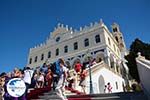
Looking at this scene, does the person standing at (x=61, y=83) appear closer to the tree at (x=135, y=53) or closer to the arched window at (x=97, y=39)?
the arched window at (x=97, y=39)

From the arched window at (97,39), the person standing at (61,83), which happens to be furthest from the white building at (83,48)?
the person standing at (61,83)

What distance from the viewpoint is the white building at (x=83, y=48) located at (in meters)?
28.6

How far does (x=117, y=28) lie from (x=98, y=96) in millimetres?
46732

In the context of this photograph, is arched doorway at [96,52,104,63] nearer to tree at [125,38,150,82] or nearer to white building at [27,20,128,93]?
white building at [27,20,128,93]

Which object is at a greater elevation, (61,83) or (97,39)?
(97,39)
